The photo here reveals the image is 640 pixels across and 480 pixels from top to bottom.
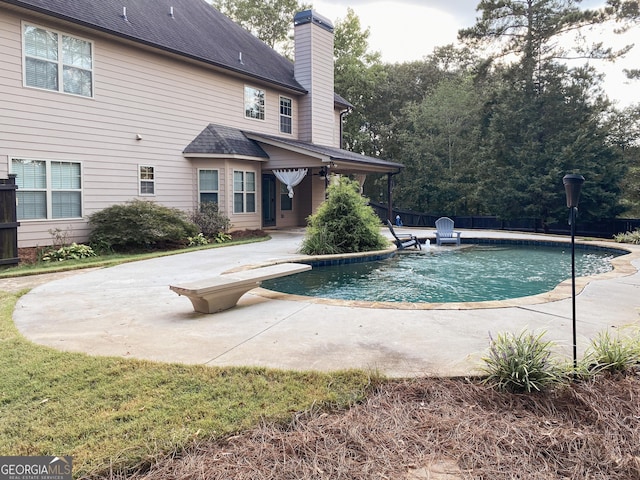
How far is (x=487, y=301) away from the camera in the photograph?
223 inches

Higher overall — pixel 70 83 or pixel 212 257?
pixel 70 83

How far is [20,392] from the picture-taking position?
295 centimetres

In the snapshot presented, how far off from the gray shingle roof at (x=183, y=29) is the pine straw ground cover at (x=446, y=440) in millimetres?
10563

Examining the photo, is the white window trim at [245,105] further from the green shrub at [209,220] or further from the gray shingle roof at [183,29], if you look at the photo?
the green shrub at [209,220]

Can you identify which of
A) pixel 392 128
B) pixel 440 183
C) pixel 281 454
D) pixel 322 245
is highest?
pixel 392 128

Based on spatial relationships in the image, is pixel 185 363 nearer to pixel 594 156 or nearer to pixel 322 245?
pixel 322 245

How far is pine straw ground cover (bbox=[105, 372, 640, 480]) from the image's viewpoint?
222 cm

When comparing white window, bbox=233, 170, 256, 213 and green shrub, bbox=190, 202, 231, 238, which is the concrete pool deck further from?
white window, bbox=233, 170, 256, 213

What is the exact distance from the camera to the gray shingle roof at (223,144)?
43.9ft

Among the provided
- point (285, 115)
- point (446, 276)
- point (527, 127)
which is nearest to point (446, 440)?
point (446, 276)

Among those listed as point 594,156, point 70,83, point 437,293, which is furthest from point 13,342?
point 594,156

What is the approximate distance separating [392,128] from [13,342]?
25.2 m

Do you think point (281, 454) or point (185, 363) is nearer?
point (281, 454)
